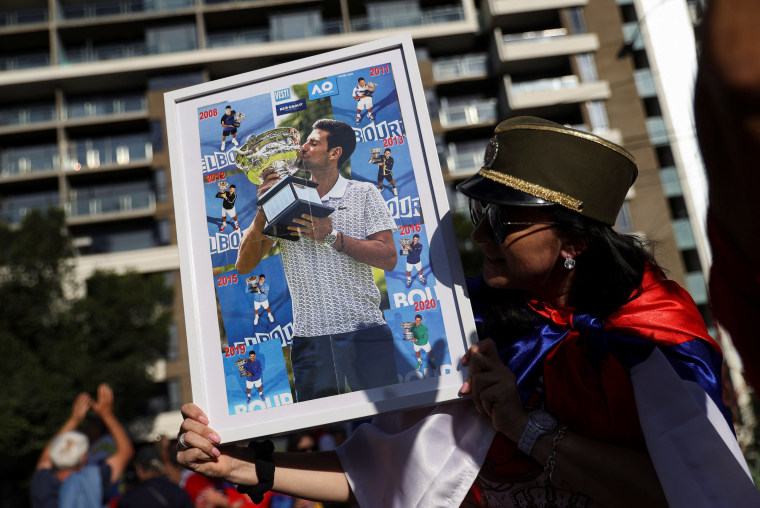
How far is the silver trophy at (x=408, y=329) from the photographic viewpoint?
5.85ft

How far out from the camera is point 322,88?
2.01 m

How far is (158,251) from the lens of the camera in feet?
103

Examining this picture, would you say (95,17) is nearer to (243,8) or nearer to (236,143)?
(243,8)

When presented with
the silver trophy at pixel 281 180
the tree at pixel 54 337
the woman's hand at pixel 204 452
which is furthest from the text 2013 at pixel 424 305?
the tree at pixel 54 337

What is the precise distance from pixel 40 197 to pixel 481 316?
116ft

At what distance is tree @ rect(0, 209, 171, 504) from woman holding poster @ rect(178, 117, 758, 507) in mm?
22754

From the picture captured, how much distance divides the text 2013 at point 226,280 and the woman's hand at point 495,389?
26.1 inches

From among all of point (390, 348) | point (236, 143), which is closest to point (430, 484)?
point (390, 348)

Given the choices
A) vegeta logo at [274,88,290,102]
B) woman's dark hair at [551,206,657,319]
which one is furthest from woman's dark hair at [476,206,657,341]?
vegeta logo at [274,88,290,102]

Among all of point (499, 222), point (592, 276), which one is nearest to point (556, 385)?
point (592, 276)

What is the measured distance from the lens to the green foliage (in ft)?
73.0

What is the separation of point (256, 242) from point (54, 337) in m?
24.4

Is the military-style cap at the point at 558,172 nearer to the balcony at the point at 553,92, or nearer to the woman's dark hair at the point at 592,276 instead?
the woman's dark hair at the point at 592,276

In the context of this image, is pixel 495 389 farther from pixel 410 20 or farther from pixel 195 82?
pixel 410 20
